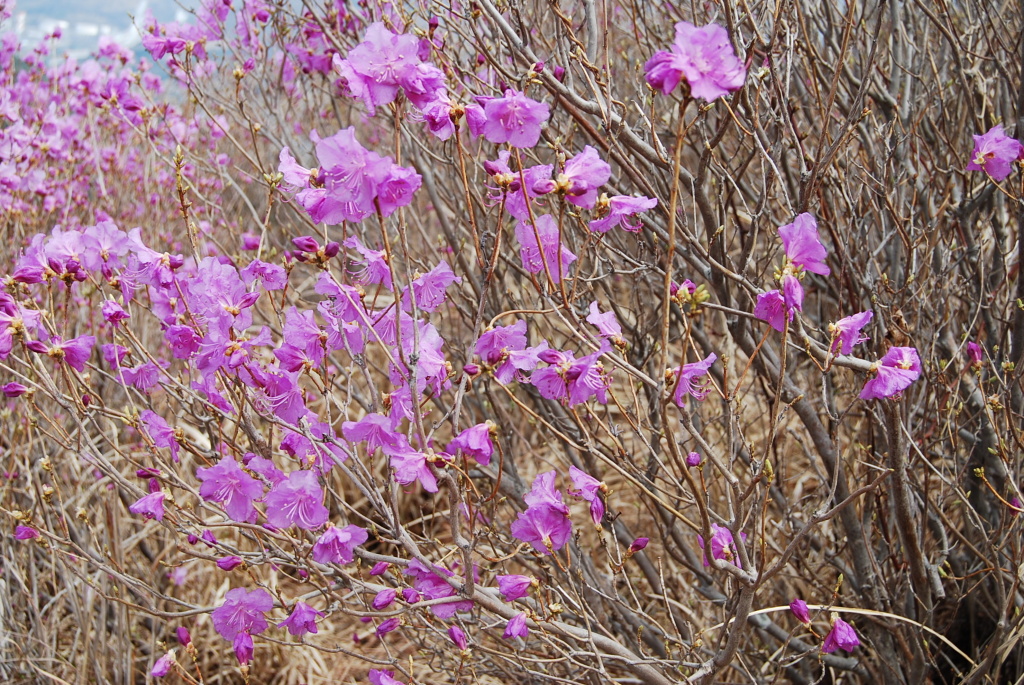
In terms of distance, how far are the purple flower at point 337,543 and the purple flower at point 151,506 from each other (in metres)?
0.41

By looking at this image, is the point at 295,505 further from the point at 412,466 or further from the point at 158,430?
the point at 158,430

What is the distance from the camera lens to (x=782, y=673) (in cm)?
271

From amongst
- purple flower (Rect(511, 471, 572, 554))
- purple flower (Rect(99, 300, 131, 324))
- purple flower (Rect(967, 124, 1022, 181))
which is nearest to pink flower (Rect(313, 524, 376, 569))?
purple flower (Rect(511, 471, 572, 554))

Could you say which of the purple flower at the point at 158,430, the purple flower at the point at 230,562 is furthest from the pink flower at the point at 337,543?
the purple flower at the point at 158,430

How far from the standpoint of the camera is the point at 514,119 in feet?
5.10

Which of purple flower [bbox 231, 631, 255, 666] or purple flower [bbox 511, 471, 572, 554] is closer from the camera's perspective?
purple flower [bbox 511, 471, 572, 554]

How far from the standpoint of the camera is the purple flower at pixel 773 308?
146 cm

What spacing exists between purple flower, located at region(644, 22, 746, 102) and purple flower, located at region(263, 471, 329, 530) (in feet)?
3.15

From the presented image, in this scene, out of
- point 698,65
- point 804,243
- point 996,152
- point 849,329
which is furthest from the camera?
point 996,152

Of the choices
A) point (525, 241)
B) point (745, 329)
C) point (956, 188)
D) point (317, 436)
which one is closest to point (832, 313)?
point (956, 188)

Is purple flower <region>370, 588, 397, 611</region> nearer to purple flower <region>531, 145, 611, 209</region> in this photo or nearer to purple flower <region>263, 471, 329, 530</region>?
purple flower <region>263, 471, 329, 530</region>

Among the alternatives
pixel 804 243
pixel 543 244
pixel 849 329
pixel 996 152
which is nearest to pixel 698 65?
pixel 804 243

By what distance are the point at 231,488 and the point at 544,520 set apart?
669 millimetres

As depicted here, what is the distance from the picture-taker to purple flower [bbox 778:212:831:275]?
4.74 ft
